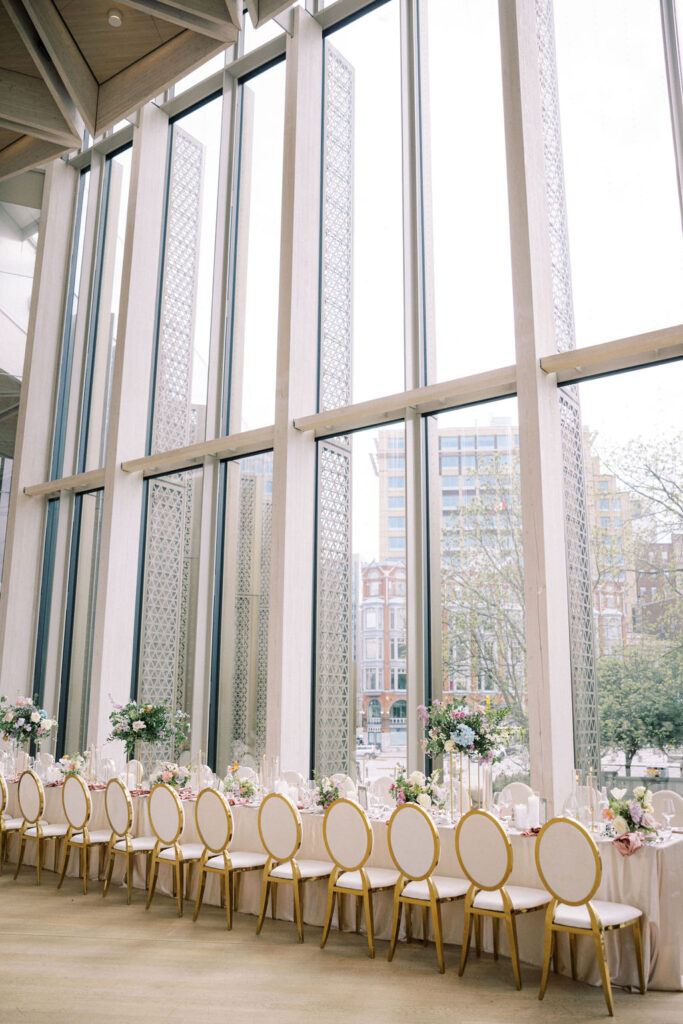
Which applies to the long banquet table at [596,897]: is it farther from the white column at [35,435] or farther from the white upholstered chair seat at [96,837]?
the white column at [35,435]

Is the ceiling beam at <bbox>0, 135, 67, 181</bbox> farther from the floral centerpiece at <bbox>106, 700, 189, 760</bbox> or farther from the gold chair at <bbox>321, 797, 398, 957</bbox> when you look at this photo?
the gold chair at <bbox>321, 797, 398, 957</bbox>

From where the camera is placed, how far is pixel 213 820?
5.64 m

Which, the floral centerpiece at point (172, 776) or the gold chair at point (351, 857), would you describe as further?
the floral centerpiece at point (172, 776)

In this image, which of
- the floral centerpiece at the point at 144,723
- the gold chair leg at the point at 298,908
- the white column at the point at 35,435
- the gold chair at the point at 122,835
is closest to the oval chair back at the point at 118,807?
the gold chair at the point at 122,835

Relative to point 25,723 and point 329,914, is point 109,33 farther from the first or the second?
point 329,914

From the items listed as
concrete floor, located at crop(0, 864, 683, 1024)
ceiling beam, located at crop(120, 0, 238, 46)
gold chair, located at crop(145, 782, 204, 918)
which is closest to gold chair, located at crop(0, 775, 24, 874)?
concrete floor, located at crop(0, 864, 683, 1024)

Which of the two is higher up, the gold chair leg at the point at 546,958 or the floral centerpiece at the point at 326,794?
the floral centerpiece at the point at 326,794

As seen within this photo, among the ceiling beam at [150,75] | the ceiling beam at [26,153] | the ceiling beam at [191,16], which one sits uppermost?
the ceiling beam at [26,153]

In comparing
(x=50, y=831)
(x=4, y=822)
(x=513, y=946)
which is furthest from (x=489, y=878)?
(x=4, y=822)

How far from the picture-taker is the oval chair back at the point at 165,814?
5.88m

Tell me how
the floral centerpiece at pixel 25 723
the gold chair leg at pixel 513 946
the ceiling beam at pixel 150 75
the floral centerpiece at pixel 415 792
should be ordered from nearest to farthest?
the gold chair leg at pixel 513 946, the floral centerpiece at pixel 415 792, the ceiling beam at pixel 150 75, the floral centerpiece at pixel 25 723

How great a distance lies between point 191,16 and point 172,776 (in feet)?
18.7

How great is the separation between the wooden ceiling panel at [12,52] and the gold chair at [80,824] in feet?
19.7

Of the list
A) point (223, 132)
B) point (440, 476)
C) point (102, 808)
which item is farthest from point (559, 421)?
point (223, 132)
